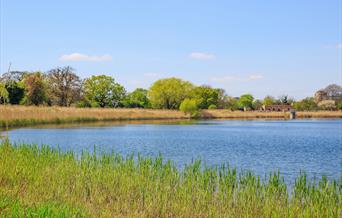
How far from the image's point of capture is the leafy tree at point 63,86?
292 ft

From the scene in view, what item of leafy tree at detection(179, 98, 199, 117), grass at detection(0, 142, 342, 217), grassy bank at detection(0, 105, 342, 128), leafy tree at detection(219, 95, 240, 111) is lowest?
grass at detection(0, 142, 342, 217)

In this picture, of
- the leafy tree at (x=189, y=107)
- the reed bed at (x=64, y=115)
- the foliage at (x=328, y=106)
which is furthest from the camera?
the foliage at (x=328, y=106)

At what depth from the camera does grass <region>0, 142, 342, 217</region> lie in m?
8.75

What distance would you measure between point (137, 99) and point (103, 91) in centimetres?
2863

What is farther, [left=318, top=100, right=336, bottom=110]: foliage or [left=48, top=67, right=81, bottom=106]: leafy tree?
[left=318, top=100, right=336, bottom=110]: foliage

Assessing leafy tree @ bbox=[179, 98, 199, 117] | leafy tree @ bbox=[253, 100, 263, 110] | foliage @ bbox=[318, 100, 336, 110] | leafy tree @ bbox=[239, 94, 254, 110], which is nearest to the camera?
leafy tree @ bbox=[179, 98, 199, 117]

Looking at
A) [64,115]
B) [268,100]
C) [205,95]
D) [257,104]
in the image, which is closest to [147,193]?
[64,115]

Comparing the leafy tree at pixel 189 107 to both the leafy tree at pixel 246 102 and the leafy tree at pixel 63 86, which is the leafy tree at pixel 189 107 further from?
the leafy tree at pixel 246 102

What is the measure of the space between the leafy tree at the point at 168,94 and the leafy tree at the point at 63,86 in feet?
78.1

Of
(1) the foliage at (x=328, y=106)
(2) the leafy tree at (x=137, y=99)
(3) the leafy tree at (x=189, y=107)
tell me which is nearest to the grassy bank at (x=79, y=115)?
(3) the leafy tree at (x=189, y=107)

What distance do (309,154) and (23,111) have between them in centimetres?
3075

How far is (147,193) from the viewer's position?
10.1m

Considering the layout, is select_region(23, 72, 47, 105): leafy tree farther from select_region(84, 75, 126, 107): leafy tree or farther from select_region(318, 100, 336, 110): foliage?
select_region(318, 100, 336, 110): foliage

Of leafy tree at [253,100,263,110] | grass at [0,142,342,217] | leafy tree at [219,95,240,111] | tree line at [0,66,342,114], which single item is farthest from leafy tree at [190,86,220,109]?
grass at [0,142,342,217]
